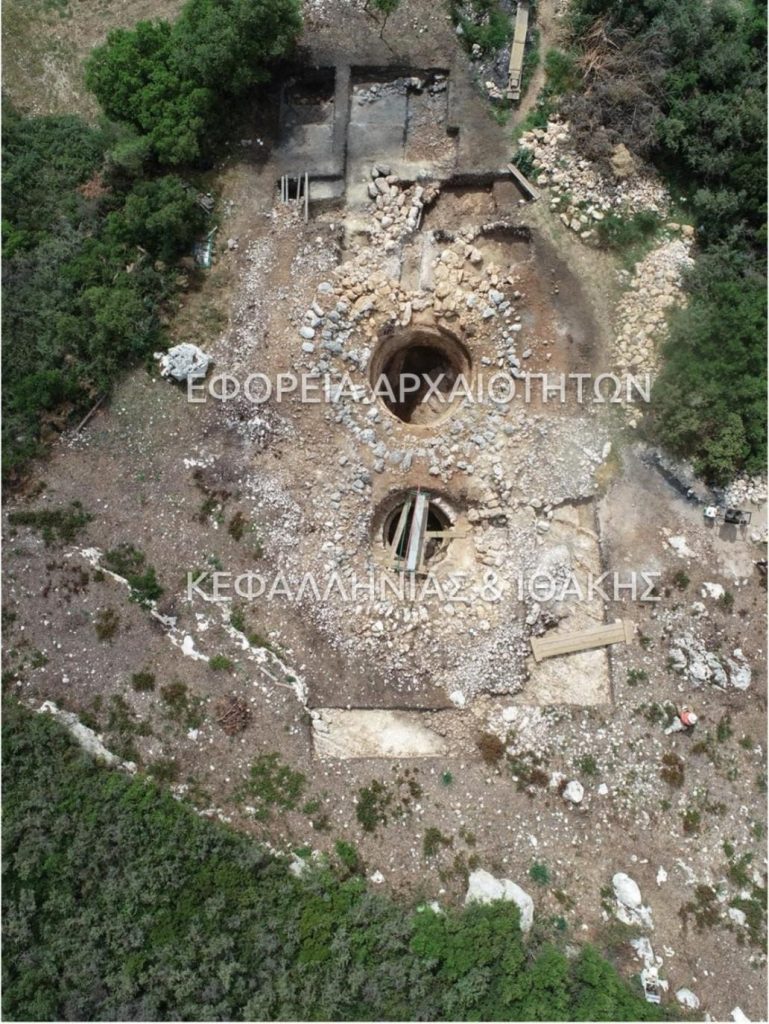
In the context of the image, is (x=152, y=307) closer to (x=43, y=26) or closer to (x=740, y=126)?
(x=43, y=26)

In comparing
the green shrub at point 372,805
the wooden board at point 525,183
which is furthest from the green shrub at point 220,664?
the wooden board at point 525,183

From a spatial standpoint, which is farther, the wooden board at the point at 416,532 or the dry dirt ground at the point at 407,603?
the wooden board at the point at 416,532

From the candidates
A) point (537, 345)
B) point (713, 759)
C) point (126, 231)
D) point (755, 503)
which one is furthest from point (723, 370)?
point (126, 231)

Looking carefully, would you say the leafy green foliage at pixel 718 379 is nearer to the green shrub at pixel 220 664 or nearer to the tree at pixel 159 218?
the green shrub at pixel 220 664

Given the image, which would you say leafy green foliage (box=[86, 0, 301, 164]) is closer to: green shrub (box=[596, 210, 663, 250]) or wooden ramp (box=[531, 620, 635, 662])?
green shrub (box=[596, 210, 663, 250])

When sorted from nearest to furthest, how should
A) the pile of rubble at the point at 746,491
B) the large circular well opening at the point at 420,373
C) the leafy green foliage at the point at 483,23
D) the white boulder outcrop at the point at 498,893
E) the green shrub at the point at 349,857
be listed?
the white boulder outcrop at the point at 498,893, the green shrub at the point at 349,857, the pile of rubble at the point at 746,491, the leafy green foliage at the point at 483,23, the large circular well opening at the point at 420,373

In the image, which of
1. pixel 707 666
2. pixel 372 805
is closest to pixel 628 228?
pixel 707 666

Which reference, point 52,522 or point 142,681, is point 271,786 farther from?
point 52,522
